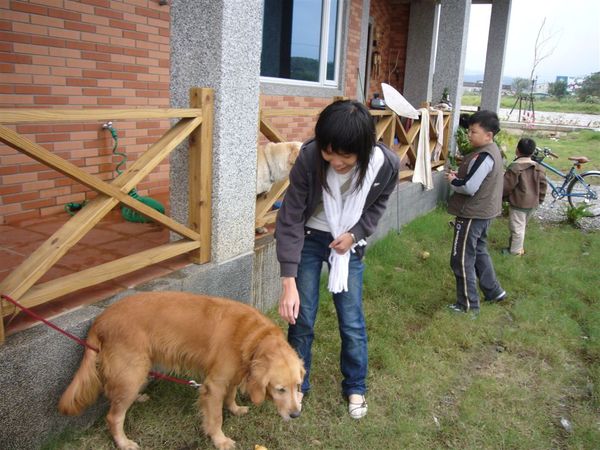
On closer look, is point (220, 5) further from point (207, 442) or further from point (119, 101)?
point (207, 442)

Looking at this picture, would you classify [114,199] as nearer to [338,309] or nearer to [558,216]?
[338,309]

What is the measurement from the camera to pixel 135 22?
5.18 m

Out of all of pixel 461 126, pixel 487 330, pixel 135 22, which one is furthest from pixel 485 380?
pixel 461 126

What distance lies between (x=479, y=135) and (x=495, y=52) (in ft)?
30.9

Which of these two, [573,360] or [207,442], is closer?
[207,442]

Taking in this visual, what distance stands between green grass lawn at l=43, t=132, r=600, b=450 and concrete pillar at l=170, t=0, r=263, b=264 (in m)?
1.08

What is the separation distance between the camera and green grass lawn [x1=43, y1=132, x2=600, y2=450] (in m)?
3.04

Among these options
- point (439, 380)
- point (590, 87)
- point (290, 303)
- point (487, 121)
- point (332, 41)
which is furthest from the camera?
point (590, 87)

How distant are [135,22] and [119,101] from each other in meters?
0.79

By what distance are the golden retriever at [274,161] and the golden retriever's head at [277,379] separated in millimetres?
2378

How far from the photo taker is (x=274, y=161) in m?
4.72

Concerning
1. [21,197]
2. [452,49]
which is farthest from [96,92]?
[452,49]

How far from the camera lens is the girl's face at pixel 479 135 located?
470 centimetres

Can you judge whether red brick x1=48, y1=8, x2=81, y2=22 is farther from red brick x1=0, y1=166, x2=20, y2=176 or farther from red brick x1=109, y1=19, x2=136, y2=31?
red brick x1=0, y1=166, x2=20, y2=176
